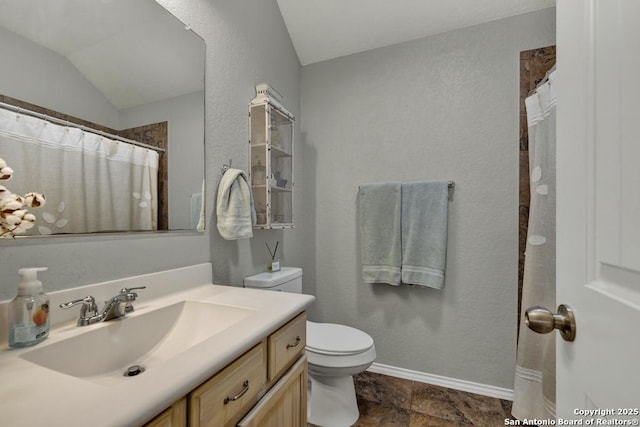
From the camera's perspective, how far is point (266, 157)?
5.35 ft

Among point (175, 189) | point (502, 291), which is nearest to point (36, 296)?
point (175, 189)

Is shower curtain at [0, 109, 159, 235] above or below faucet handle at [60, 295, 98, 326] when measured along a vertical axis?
above

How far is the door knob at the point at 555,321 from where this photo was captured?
487mm

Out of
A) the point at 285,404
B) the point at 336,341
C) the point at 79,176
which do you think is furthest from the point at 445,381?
the point at 79,176

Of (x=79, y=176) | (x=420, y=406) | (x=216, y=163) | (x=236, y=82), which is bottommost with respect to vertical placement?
(x=420, y=406)

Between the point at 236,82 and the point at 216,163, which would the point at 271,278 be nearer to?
the point at 216,163

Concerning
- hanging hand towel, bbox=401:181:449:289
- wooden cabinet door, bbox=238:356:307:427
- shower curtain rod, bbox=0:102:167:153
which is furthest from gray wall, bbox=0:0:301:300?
hanging hand towel, bbox=401:181:449:289

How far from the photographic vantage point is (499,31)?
1.75m

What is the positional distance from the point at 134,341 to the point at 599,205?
1123 mm

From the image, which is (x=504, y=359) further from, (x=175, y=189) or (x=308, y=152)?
(x=175, y=189)

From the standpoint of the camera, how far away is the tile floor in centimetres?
154

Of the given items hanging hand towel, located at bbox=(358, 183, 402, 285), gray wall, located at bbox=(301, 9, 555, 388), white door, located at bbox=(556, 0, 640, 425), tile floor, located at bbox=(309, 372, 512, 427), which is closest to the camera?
white door, located at bbox=(556, 0, 640, 425)

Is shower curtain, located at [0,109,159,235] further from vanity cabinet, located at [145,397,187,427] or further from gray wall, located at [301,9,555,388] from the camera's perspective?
gray wall, located at [301,9,555,388]

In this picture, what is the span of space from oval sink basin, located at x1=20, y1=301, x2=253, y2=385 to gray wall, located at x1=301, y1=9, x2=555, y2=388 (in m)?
1.29
